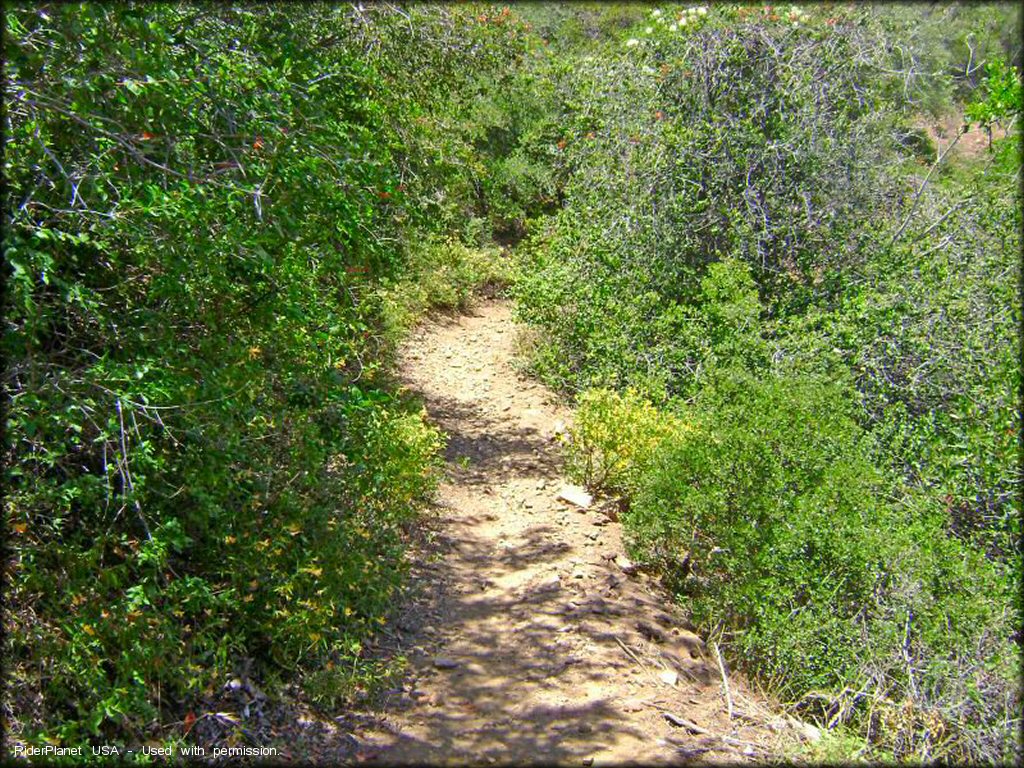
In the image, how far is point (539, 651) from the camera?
476cm

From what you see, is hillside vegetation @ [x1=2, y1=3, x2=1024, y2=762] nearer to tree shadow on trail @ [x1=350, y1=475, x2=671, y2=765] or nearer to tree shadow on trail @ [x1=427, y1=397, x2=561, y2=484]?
tree shadow on trail @ [x1=350, y1=475, x2=671, y2=765]

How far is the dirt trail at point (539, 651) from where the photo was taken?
3.94 meters

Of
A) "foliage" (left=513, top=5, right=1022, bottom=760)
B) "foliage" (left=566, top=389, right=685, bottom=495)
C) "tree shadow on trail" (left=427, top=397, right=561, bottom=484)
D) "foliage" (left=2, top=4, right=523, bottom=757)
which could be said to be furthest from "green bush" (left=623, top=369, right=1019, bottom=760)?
"foliage" (left=2, top=4, right=523, bottom=757)

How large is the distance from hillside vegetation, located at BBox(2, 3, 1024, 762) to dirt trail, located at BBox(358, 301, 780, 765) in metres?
0.28

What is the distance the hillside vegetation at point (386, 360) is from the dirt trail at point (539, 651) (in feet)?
0.92

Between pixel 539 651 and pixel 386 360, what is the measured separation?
4548 mm

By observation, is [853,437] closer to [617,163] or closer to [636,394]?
[636,394]

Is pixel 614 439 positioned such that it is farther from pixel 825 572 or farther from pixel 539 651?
pixel 825 572

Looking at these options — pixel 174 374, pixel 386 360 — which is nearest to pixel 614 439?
pixel 386 360

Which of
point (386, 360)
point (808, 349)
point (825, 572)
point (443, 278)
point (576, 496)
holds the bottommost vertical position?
point (576, 496)

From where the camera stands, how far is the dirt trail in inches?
155

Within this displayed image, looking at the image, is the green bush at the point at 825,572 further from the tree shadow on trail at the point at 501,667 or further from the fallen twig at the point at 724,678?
the tree shadow on trail at the point at 501,667

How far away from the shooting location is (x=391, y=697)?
168 inches

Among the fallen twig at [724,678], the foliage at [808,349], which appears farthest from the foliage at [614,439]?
the fallen twig at [724,678]
